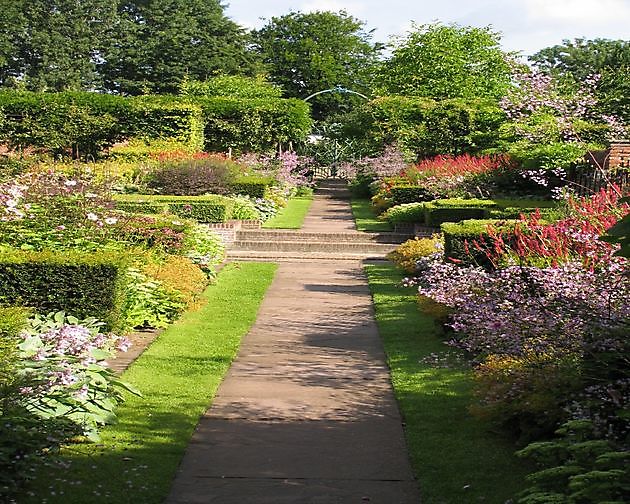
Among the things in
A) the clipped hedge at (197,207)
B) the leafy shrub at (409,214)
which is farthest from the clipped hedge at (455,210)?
the clipped hedge at (197,207)

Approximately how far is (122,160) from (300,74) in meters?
39.7

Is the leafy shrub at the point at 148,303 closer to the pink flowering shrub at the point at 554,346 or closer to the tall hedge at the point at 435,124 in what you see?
the pink flowering shrub at the point at 554,346

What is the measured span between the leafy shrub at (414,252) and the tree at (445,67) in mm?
24453

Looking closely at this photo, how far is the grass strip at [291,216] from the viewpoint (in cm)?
2127

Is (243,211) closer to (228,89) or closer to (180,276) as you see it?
(180,276)

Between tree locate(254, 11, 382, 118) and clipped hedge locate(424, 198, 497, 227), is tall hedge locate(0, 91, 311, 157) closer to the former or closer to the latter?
clipped hedge locate(424, 198, 497, 227)

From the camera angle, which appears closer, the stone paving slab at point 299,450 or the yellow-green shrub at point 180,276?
the stone paving slab at point 299,450

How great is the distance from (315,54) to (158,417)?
59657mm

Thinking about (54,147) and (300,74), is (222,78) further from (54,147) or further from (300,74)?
(300,74)

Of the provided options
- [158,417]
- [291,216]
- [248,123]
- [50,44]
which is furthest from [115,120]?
[50,44]

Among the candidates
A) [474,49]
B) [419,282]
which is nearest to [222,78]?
[474,49]

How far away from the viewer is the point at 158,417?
21.5 ft

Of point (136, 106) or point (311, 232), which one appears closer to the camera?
point (311, 232)

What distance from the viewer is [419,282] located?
12.5m
